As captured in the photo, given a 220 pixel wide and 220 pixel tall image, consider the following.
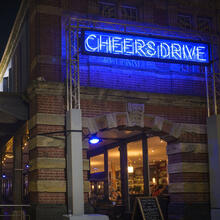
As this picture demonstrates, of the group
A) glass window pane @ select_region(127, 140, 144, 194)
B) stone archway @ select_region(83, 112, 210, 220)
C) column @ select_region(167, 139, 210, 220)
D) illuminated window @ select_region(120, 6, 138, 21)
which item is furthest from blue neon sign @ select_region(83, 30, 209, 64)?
glass window pane @ select_region(127, 140, 144, 194)

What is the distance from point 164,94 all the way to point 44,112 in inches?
172

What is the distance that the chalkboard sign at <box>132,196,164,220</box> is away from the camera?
13.6 meters

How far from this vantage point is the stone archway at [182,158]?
49.6 feet

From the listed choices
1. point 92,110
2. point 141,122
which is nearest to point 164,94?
point 141,122

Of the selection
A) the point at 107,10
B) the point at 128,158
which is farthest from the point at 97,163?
the point at 107,10

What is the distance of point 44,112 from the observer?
1407 cm

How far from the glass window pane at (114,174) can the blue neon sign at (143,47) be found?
245 inches

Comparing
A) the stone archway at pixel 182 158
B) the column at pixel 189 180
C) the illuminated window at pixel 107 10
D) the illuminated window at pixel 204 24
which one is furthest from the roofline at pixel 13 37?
the column at pixel 189 180

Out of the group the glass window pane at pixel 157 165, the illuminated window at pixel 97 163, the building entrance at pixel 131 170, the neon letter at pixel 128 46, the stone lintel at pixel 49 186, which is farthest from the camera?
the illuminated window at pixel 97 163

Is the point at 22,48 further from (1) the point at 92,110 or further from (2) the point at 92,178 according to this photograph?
(2) the point at 92,178

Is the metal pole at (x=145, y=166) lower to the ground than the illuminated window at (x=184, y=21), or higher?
lower

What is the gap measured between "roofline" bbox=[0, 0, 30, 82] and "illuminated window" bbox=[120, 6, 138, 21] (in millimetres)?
3546

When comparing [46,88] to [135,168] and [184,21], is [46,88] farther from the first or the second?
[184,21]

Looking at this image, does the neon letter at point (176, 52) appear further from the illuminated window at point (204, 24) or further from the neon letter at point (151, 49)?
the illuminated window at point (204, 24)
